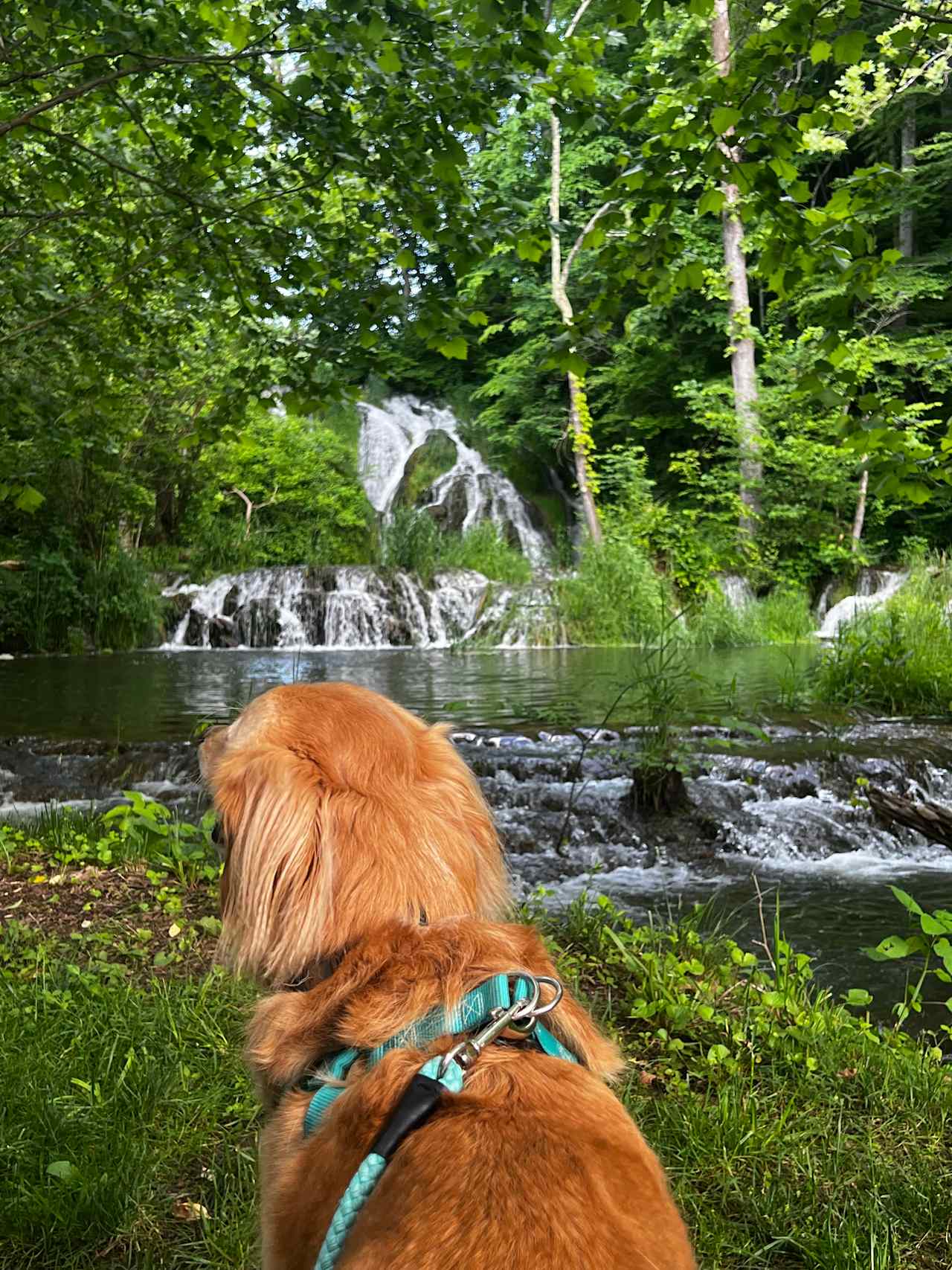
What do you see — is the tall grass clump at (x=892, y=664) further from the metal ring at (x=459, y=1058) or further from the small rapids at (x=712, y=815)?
the metal ring at (x=459, y=1058)

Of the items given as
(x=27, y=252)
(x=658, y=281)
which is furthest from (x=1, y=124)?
(x=658, y=281)

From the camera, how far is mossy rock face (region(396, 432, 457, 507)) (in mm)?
24047

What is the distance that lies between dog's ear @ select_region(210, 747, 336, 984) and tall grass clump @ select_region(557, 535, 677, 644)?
14.5 meters

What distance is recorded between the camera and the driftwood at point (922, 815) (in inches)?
187

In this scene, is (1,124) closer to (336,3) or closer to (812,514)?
(336,3)

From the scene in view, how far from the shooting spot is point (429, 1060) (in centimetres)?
126

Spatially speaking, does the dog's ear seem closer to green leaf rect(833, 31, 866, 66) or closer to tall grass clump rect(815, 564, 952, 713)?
green leaf rect(833, 31, 866, 66)

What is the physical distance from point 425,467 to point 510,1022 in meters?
24.1

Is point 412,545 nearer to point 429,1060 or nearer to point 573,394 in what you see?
point 573,394

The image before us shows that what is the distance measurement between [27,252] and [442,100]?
8.58 ft

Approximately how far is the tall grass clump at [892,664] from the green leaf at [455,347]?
528 cm

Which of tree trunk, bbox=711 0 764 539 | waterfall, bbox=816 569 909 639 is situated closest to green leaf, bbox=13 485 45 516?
waterfall, bbox=816 569 909 639

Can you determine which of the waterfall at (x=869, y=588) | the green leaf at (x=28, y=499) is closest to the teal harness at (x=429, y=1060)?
the green leaf at (x=28, y=499)

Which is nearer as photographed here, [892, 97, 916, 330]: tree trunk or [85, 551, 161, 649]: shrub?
[85, 551, 161, 649]: shrub
